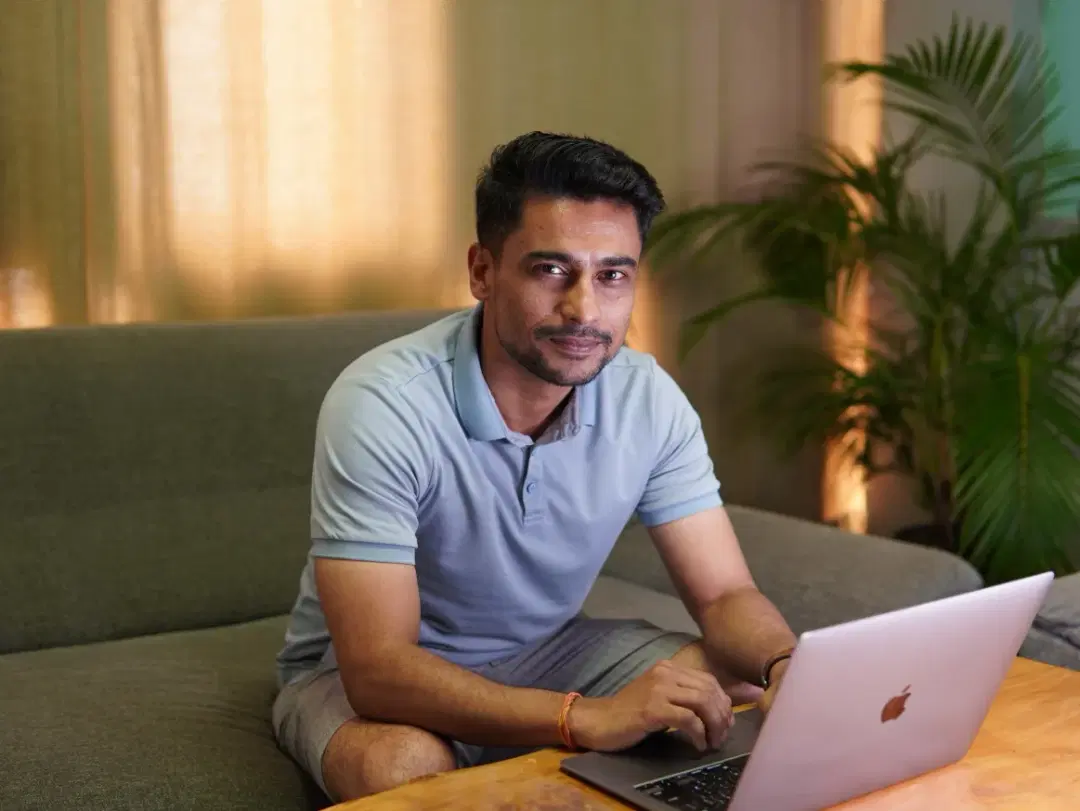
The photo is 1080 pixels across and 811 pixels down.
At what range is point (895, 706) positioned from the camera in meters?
1.10

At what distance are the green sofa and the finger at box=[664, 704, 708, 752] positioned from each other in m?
0.72

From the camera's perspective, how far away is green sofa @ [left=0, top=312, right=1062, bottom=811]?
6.42 feet

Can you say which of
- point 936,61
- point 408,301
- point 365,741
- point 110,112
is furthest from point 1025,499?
A: point 110,112

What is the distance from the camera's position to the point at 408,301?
9.25 feet

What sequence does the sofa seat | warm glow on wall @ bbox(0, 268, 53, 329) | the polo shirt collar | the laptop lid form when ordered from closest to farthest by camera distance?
1. the laptop lid
2. the polo shirt collar
3. the sofa seat
4. warm glow on wall @ bbox(0, 268, 53, 329)

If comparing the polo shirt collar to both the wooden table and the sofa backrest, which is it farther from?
the sofa backrest

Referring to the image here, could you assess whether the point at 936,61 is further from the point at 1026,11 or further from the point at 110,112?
the point at 110,112

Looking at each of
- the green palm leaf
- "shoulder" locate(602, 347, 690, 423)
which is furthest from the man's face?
the green palm leaf

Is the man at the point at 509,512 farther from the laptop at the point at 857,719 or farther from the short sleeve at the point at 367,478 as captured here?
the laptop at the point at 857,719

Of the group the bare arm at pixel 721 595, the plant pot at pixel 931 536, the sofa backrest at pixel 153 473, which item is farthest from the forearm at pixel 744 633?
the plant pot at pixel 931 536

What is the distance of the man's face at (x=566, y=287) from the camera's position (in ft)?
4.92

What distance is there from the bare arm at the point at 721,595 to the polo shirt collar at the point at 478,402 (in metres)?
0.20

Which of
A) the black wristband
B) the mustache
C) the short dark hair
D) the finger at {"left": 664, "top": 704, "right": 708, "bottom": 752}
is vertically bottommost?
the black wristband

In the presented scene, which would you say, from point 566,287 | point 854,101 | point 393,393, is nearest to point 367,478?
point 393,393
